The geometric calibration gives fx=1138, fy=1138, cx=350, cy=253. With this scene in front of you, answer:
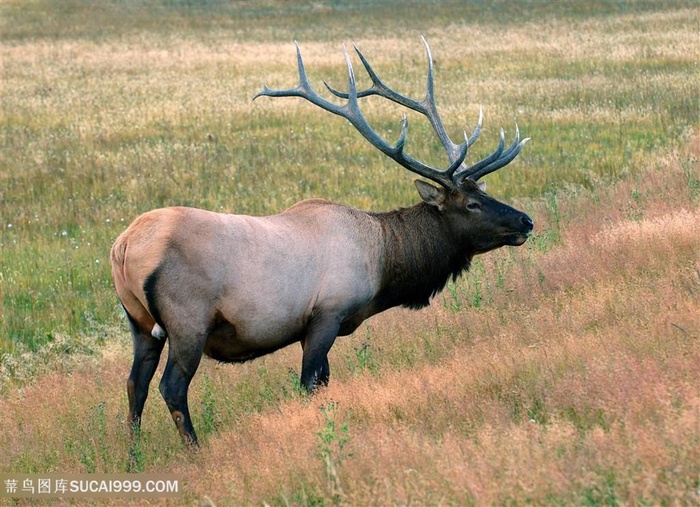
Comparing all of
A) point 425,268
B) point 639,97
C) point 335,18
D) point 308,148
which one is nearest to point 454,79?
point 639,97

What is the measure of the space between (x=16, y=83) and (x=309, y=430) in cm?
2674

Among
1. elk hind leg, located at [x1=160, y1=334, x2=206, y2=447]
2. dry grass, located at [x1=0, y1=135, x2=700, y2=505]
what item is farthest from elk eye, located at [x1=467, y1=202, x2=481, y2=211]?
elk hind leg, located at [x1=160, y1=334, x2=206, y2=447]

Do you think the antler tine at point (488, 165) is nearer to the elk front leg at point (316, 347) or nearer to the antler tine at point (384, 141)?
the antler tine at point (384, 141)

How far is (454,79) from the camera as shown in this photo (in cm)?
2798

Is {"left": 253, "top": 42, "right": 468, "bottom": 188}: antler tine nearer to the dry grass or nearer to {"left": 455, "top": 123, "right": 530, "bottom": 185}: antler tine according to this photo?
{"left": 455, "top": 123, "right": 530, "bottom": 185}: antler tine

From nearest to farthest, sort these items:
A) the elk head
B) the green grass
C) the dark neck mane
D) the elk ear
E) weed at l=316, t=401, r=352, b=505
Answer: weed at l=316, t=401, r=352, b=505, the dark neck mane, the elk head, the elk ear, the green grass

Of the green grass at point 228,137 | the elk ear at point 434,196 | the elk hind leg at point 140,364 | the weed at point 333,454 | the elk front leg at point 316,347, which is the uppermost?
the elk ear at point 434,196

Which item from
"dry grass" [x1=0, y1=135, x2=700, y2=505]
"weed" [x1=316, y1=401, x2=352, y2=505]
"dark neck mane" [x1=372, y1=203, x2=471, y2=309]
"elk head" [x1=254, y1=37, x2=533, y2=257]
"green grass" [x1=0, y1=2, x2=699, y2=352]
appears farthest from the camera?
"green grass" [x1=0, y1=2, x2=699, y2=352]

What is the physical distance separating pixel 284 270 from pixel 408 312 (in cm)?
281

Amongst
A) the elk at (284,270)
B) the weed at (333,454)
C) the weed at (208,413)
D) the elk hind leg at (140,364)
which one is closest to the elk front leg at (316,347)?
the elk at (284,270)

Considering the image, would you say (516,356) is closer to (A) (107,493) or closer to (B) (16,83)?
(A) (107,493)

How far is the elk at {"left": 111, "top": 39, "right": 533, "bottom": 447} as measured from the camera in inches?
285

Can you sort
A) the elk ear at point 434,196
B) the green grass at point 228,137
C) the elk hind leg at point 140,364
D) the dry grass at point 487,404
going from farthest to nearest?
the green grass at point 228,137 → the elk ear at point 434,196 → the elk hind leg at point 140,364 → the dry grass at point 487,404

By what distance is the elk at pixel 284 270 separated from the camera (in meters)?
7.23
